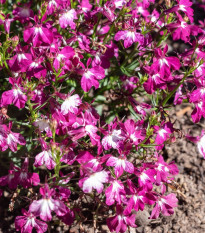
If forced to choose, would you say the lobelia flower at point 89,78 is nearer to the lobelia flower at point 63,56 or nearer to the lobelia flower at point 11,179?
the lobelia flower at point 63,56

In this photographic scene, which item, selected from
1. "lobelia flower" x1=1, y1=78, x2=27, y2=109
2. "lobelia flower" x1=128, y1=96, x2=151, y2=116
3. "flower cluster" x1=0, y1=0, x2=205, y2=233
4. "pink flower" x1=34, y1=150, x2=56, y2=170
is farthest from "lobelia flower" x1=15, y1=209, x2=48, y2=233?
"lobelia flower" x1=128, y1=96, x2=151, y2=116

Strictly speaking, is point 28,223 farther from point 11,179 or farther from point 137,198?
point 137,198

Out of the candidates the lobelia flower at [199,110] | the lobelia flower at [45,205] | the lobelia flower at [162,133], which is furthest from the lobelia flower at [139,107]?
the lobelia flower at [45,205]

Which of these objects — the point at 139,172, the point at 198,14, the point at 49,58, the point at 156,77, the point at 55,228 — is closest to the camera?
the point at 49,58

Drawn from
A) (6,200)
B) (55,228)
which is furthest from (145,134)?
(6,200)

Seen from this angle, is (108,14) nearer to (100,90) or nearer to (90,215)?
(100,90)

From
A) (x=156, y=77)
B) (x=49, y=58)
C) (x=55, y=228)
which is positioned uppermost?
(x=49, y=58)

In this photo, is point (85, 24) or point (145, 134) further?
point (85, 24)
